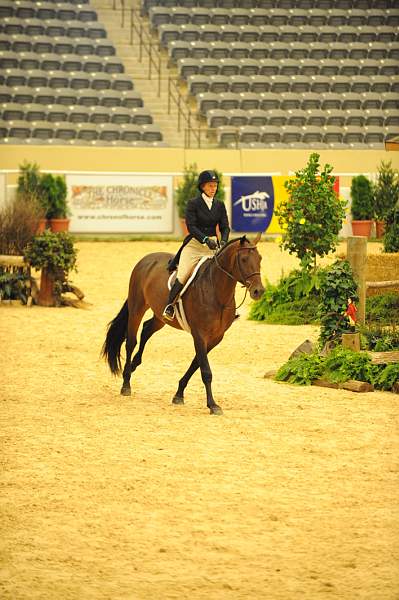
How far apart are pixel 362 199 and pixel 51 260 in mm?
14761

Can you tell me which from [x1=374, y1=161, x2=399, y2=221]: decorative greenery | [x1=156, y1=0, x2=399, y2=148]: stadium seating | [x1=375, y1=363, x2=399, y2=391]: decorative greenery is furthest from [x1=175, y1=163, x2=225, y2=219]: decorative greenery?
[x1=375, y1=363, x2=399, y2=391]: decorative greenery

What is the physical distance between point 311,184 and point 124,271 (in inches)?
275

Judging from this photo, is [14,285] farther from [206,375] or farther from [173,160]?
[173,160]

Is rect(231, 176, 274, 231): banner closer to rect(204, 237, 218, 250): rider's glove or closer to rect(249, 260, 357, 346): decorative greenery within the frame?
rect(249, 260, 357, 346): decorative greenery

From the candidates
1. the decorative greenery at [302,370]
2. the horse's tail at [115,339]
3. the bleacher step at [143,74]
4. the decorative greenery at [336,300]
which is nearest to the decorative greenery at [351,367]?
the decorative greenery at [302,370]

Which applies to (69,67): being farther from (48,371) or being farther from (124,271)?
(48,371)

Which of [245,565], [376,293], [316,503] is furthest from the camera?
[376,293]

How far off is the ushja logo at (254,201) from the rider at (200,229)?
19.5 meters

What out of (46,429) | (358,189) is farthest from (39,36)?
(46,429)

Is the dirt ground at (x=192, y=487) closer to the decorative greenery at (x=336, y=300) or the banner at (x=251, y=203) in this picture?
the decorative greenery at (x=336, y=300)

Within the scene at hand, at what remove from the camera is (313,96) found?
36.6 metres

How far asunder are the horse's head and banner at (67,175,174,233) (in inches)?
766

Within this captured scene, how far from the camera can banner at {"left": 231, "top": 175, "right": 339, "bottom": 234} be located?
1219 inches

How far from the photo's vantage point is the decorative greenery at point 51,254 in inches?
769
